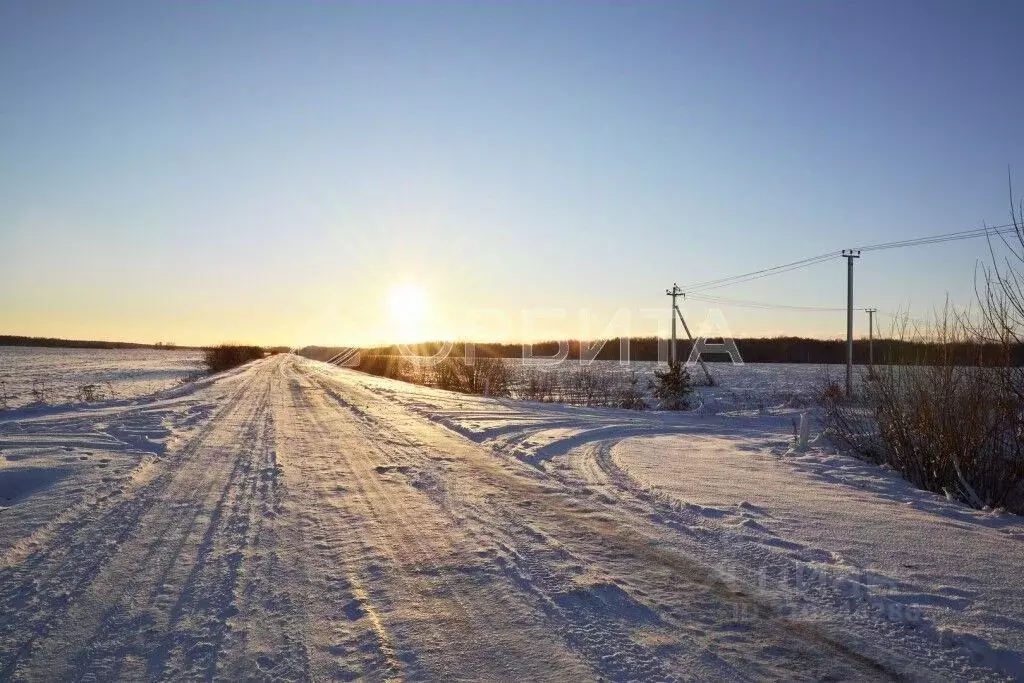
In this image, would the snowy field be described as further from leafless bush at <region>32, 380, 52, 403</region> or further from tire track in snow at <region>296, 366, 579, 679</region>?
tire track in snow at <region>296, 366, 579, 679</region>

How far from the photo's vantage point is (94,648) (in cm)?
352

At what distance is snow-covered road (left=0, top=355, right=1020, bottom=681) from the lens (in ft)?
11.2

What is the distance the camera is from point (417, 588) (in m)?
4.41

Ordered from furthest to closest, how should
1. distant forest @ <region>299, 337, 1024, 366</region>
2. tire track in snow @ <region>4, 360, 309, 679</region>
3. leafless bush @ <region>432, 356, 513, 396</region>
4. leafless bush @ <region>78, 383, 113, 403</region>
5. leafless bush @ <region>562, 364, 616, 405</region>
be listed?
distant forest @ <region>299, 337, 1024, 366</region> < leafless bush @ <region>432, 356, 513, 396</region> < leafless bush @ <region>562, 364, 616, 405</region> < leafless bush @ <region>78, 383, 113, 403</region> < tire track in snow @ <region>4, 360, 309, 679</region>

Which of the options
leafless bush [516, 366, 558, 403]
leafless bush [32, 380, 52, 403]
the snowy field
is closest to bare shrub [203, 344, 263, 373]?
the snowy field

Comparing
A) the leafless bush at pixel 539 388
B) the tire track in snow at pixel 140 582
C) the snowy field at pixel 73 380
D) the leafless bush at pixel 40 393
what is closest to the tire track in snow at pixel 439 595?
the tire track in snow at pixel 140 582

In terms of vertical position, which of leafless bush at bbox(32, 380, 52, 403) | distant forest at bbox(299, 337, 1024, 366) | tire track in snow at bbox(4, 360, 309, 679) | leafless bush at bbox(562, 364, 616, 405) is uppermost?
distant forest at bbox(299, 337, 1024, 366)

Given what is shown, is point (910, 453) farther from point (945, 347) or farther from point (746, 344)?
point (746, 344)

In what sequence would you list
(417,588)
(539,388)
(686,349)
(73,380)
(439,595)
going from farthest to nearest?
(686,349) < (73,380) < (539,388) < (417,588) < (439,595)

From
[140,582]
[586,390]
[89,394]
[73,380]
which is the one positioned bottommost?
[140,582]

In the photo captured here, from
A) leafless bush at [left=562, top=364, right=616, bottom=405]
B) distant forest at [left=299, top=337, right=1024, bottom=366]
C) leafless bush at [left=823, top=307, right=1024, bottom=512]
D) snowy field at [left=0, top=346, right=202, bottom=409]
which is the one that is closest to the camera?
leafless bush at [left=823, top=307, right=1024, bottom=512]

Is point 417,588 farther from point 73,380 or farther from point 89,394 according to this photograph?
point 73,380

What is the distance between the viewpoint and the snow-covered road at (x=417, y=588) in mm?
3428

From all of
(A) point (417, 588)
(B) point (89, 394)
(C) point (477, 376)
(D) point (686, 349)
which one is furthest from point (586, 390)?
(D) point (686, 349)
